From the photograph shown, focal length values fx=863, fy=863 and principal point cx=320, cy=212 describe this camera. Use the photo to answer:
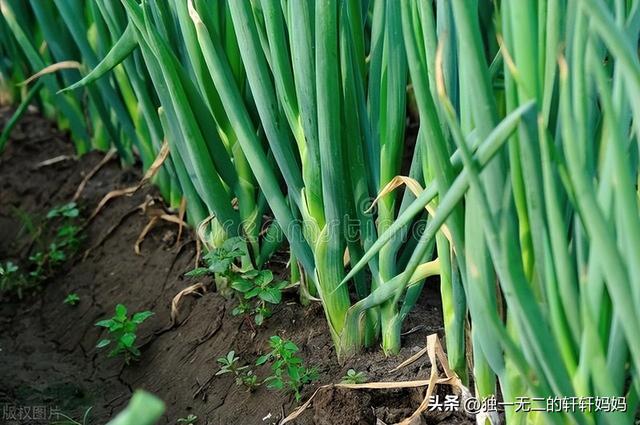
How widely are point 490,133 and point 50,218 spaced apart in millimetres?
1471

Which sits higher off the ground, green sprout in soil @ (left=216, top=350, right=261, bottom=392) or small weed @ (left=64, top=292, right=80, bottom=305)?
green sprout in soil @ (left=216, top=350, right=261, bottom=392)

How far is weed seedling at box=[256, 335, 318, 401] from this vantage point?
4.47ft

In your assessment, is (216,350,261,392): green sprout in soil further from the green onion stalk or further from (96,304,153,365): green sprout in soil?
the green onion stalk

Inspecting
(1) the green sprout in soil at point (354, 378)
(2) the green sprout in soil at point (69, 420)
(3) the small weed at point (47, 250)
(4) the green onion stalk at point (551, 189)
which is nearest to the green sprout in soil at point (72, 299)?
(3) the small weed at point (47, 250)

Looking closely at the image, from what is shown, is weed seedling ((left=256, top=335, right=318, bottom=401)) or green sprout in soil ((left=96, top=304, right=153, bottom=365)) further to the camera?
green sprout in soil ((left=96, top=304, right=153, bottom=365))

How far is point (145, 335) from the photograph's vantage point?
171 centimetres

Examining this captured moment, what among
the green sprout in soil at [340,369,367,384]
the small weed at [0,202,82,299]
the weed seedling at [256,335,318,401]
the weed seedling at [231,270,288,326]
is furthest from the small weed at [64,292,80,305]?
the green sprout in soil at [340,369,367,384]

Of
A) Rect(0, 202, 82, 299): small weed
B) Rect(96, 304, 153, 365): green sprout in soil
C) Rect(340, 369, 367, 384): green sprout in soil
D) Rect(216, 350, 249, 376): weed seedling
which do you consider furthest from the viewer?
Rect(0, 202, 82, 299): small weed

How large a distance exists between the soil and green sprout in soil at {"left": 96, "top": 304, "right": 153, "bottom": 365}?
3 cm

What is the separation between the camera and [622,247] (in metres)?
0.92

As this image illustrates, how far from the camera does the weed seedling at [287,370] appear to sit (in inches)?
53.6

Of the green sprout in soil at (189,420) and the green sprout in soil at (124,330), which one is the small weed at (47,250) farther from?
the green sprout in soil at (189,420)

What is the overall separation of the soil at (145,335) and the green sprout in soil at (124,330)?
1.1 inches

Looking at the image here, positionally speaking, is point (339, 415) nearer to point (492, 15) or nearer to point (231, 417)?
point (231, 417)
